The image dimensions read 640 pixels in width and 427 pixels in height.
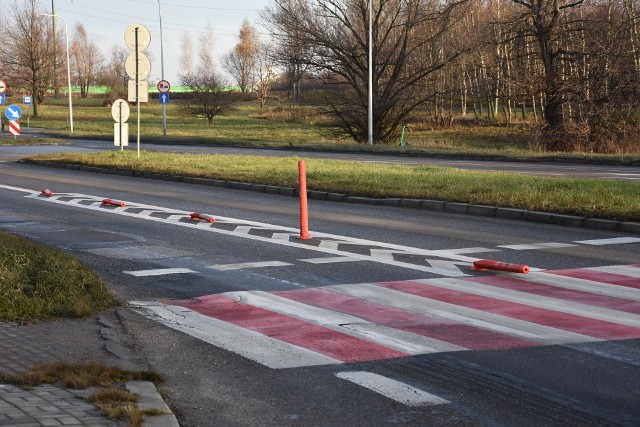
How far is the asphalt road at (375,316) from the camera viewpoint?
5.53m

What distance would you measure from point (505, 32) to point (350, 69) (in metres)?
7.46

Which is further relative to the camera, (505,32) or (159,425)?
(505,32)

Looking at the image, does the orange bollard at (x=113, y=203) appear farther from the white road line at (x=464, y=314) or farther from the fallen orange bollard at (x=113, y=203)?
the white road line at (x=464, y=314)

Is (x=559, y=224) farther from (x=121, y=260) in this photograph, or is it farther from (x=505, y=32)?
(x=505, y=32)

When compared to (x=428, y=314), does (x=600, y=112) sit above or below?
above

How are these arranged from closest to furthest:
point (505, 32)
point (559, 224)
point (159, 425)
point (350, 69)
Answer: point (159, 425) < point (559, 224) < point (505, 32) < point (350, 69)

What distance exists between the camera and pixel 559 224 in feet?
46.6

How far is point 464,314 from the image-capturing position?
7.85 meters

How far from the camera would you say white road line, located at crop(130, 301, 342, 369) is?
6508 mm

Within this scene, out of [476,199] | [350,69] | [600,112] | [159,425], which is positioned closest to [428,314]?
[159,425]

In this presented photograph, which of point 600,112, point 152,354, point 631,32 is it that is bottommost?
point 152,354

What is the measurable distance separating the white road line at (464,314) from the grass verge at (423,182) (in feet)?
20.6

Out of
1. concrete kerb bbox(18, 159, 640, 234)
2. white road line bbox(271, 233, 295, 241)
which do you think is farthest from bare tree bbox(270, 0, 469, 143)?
white road line bbox(271, 233, 295, 241)

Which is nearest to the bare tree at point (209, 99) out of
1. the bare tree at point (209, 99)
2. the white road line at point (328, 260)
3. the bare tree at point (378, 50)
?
the bare tree at point (209, 99)
